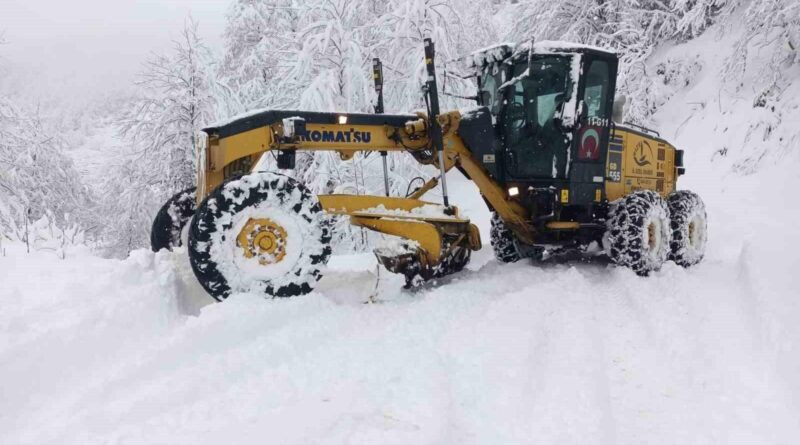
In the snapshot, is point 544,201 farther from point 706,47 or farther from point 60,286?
point 706,47

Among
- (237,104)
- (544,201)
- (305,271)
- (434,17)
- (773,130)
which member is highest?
(434,17)

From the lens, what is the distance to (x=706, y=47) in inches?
711

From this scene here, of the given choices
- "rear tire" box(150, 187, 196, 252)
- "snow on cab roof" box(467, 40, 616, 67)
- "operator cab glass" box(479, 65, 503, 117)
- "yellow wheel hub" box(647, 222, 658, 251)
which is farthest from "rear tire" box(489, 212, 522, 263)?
"rear tire" box(150, 187, 196, 252)

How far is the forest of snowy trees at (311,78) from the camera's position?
14.0 meters

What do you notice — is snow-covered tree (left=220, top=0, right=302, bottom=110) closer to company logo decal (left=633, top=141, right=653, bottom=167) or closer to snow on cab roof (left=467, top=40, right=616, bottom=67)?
snow on cab roof (left=467, top=40, right=616, bottom=67)

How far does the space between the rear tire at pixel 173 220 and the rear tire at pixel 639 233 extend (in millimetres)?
4967

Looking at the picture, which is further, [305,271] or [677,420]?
[305,271]

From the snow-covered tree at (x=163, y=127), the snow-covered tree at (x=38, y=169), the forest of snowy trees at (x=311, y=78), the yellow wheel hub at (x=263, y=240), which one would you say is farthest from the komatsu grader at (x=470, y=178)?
the snow-covered tree at (x=38, y=169)

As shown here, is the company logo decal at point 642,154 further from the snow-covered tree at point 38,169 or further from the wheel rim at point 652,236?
the snow-covered tree at point 38,169

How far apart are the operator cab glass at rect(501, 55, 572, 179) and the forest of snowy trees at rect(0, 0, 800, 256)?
16.1 ft

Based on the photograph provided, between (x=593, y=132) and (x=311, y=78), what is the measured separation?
27.9ft

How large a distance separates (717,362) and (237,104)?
45.8 feet

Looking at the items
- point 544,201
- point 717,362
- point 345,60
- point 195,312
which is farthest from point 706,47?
point 195,312

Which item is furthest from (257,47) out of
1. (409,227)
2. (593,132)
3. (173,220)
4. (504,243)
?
(409,227)
